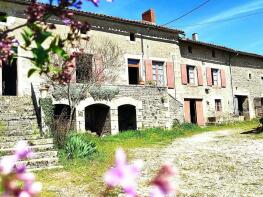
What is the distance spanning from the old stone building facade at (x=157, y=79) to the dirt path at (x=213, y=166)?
5.22 m

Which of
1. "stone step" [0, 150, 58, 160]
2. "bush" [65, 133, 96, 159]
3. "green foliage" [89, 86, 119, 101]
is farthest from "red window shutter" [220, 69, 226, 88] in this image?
"stone step" [0, 150, 58, 160]

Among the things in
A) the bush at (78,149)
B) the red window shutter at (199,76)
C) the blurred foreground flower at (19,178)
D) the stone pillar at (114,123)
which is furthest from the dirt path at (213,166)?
the red window shutter at (199,76)

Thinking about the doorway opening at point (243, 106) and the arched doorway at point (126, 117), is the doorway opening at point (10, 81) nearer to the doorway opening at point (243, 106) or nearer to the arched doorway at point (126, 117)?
the arched doorway at point (126, 117)

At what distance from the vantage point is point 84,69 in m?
17.1

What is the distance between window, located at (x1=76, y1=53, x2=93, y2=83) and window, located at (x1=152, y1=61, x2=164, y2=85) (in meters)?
5.38

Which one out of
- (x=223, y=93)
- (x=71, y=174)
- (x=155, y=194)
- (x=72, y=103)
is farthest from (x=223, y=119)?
(x=155, y=194)

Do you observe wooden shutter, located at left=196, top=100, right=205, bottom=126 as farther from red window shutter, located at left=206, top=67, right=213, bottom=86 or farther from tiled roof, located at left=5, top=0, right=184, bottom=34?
tiled roof, located at left=5, top=0, right=184, bottom=34

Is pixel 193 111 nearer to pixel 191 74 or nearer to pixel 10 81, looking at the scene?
pixel 191 74

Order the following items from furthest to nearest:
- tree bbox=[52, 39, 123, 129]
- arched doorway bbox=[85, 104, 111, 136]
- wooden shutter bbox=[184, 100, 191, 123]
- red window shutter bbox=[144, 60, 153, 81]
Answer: wooden shutter bbox=[184, 100, 191, 123] < red window shutter bbox=[144, 60, 153, 81] < arched doorway bbox=[85, 104, 111, 136] < tree bbox=[52, 39, 123, 129]

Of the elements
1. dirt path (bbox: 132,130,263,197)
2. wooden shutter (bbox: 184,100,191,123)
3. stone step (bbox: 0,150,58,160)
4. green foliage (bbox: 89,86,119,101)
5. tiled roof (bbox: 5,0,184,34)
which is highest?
tiled roof (bbox: 5,0,184,34)

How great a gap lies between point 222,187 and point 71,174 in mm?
3605

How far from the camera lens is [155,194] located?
0.87 meters

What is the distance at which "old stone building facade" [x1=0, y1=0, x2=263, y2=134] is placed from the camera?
17.4 meters

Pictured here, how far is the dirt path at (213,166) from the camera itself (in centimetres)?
714
